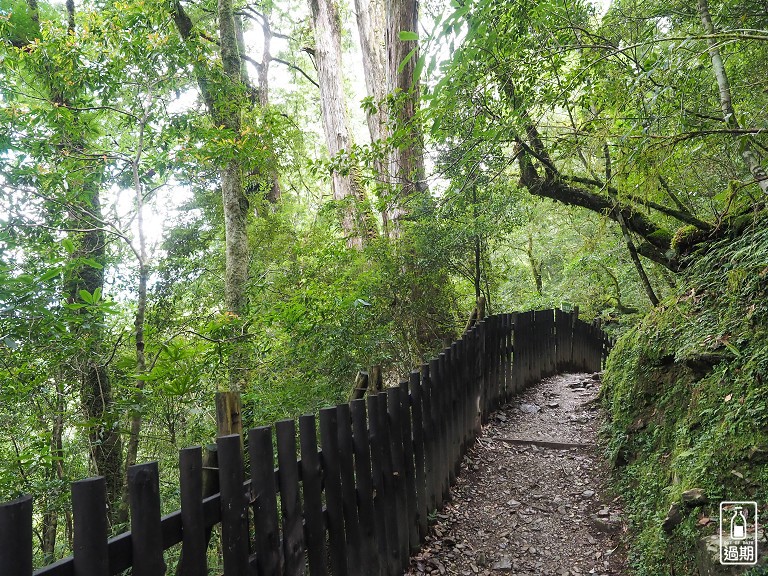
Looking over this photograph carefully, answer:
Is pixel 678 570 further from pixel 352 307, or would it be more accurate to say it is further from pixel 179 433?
pixel 179 433

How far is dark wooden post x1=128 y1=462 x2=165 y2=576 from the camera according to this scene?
1.62 metres

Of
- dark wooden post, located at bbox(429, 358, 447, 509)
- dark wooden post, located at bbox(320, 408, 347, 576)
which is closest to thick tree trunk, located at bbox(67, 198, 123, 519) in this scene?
dark wooden post, located at bbox(320, 408, 347, 576)

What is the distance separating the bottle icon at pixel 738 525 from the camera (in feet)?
7.66

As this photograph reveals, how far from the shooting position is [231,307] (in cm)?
723

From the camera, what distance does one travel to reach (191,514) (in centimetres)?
182

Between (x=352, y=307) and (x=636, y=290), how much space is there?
9367 millimetres

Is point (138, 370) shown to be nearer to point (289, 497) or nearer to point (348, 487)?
point (348, 487)

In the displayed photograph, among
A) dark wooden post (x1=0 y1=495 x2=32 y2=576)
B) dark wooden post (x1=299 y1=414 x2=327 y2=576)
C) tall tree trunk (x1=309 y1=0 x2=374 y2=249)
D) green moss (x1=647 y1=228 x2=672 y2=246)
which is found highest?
tall tree trunk (x1=309 y1=0 x2=374 y2=249)

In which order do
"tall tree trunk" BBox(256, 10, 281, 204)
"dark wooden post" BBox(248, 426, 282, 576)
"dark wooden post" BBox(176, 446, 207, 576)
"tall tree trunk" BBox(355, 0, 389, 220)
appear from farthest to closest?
"tall tree trunk" BBox(256, 10, 281, 204) → "tall tree trunk" BBox(355, 0, 389, 220) → "dark wooden post" BBox(248, 426, 282, 576) → "dark wooden post" BBox(176, 446, 207, 576)

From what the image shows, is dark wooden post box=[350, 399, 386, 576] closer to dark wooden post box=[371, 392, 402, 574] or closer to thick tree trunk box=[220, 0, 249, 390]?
dark wooden post box=[371, 392, 402, 574]

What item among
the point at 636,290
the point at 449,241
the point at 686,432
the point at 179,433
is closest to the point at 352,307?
the point at 449,241

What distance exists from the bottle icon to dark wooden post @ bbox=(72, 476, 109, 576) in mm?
2782

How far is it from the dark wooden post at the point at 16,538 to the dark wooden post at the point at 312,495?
1274mm

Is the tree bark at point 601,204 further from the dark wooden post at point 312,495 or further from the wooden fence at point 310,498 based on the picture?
the dark wooden post at point 312,495
